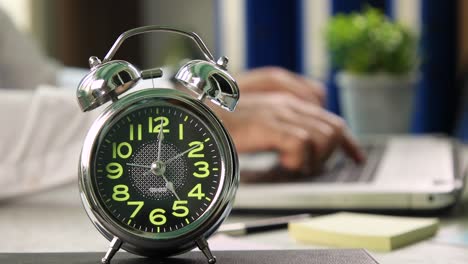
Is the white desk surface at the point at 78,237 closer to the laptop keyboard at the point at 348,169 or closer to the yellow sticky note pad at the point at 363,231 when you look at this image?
the yellow sticky note pad at the point at 363,231

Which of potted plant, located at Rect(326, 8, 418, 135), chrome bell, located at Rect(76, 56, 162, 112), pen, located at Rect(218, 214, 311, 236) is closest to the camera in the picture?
chrome bell, located at Rect(76, 56, 162, 112)

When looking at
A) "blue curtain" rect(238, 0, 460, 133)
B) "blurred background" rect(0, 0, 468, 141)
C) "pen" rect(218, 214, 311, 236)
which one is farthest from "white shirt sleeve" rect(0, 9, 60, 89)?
"blue curtain" rect(238, 0, 460, 133)

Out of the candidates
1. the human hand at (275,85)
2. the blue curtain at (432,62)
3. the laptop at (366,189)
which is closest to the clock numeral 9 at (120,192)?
the laptop at (366,189)

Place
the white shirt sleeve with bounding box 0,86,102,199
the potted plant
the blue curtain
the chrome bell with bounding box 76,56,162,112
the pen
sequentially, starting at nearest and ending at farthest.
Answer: the chrome bell with bounding box 76,56,162,112 < the pen < the white shirt sleeve with bounding box 0,86,102,199 < the potted plant < the blue curtain

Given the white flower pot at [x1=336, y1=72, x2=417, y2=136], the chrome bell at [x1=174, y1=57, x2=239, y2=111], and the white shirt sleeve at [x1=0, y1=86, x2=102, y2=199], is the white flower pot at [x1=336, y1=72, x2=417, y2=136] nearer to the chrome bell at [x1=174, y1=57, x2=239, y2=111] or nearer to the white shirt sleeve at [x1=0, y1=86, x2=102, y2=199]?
the white shirt sleeve at [x1=0, y1=86, x2=102, y2=199]

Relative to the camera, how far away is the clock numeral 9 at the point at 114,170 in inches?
27.3

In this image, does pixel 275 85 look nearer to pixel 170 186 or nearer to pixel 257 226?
pixel 257 226

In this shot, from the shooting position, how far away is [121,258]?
0.71 metres

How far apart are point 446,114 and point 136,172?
1.97 metres

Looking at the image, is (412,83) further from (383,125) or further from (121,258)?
(121,258)

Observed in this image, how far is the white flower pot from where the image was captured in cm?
192

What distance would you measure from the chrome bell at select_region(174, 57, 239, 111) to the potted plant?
122 cm

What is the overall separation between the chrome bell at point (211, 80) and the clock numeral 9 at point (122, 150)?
66 millimetres

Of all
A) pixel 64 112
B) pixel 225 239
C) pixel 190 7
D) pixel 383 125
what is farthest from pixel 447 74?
pixel 225 239
